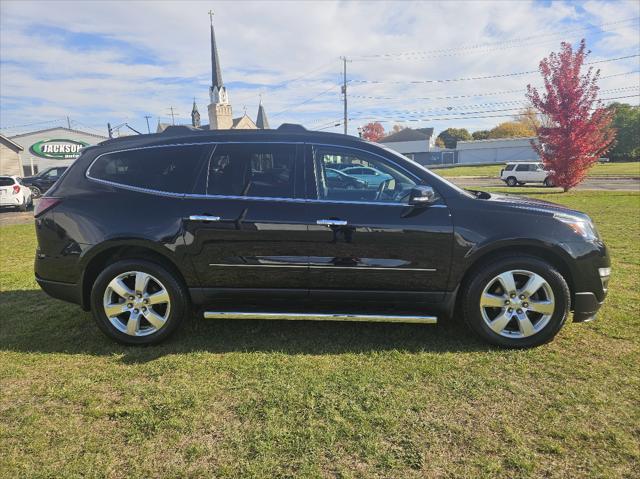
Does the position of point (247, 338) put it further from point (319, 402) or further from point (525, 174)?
point (525, 174)

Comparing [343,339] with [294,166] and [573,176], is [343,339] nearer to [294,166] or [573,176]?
[294,166]

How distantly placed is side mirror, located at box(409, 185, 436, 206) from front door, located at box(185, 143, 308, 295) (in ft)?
2.98

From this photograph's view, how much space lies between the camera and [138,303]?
376 cm

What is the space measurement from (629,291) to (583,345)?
72.4 inches

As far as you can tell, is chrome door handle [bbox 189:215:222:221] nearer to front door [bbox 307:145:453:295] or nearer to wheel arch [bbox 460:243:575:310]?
front door [bbox 307:145:453:295]

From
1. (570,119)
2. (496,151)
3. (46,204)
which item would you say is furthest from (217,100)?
(46,204)

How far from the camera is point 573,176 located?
19.2 m

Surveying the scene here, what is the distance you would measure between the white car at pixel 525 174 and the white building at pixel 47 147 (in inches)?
1686

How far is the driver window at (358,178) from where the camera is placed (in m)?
3.65

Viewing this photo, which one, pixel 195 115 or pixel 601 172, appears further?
pixel 195 115

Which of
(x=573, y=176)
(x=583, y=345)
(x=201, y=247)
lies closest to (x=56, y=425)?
(x=201, y=247)

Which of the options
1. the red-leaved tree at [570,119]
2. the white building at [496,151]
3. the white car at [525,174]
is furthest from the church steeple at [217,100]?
the red-leaved tree at [570,119]

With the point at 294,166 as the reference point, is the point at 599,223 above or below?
below

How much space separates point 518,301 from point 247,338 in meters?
2.37
